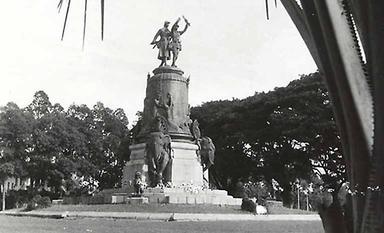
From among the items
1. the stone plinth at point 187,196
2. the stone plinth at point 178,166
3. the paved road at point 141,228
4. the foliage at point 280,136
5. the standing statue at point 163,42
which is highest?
the standing statue at point 163,42

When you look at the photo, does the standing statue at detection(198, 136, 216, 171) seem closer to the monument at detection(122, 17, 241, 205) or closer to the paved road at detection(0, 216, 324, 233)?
the monument at detection(122, 17, 241, 205)

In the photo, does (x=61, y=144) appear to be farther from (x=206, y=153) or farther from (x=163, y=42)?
(x=206, y=153)

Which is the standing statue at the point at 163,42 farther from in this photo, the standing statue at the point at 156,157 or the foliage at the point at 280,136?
the foliage at the point at 280,136

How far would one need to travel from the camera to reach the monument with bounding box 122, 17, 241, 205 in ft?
78.8

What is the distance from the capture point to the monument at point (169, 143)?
78.8ft

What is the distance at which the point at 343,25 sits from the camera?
184 cm

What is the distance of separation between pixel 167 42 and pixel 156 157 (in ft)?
23.5

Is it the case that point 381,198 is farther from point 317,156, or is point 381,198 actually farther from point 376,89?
point 317,156

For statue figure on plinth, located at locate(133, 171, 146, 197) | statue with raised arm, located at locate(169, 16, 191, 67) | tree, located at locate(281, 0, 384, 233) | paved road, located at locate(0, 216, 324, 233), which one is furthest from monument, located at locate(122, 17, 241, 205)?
tree, located at locate(281, 0, 384, 233)

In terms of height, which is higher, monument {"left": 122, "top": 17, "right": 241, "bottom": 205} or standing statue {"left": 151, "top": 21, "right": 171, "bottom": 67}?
standing statue {"left": 151, "top": 21, "right": 171, "bottom": 67}

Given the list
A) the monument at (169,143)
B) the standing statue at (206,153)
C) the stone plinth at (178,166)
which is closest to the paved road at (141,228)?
the monument at (169,143)

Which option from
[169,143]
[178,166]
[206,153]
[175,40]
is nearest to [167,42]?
[175,40]

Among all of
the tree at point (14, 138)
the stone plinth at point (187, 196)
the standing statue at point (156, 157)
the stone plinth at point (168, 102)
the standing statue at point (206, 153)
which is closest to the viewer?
→ the stone plinth at point (187, 196)

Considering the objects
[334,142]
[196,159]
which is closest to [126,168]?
[196,159]
